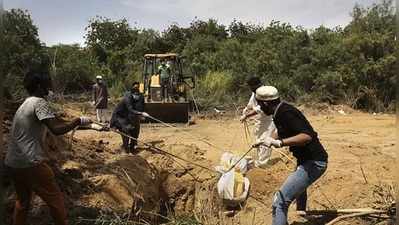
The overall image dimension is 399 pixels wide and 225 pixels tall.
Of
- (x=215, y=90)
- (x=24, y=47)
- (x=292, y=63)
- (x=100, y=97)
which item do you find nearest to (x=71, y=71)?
(x=24, y=47)

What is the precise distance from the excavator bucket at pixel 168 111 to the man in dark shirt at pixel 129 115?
20.6ft

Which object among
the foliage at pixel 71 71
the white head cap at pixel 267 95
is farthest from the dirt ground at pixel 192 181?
the foliage at pixel 71 71

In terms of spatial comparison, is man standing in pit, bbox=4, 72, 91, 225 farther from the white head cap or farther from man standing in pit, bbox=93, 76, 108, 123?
man standing in pit, bbox=93, 76, 108, 123

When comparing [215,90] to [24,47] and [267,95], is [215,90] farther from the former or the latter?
[267,95]

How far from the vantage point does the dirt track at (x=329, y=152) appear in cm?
720

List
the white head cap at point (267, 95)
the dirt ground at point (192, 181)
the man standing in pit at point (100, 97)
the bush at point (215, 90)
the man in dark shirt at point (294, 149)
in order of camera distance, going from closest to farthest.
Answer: the man in dark shirt at point (294, 149) < the white head cap at point (267, 95) < the dirt ground at point (192, 181) < the man standing in pit at point (100, 97) < the bush at point (215, 90)

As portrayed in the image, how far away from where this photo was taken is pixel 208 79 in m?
25.4

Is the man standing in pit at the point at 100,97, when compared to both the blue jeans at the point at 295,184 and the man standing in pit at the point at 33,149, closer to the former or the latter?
the man standing in pit at the point at 33,149

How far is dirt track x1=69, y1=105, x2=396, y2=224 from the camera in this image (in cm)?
720

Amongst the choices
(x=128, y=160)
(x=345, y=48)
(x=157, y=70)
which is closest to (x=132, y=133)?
(x=128, y=160)

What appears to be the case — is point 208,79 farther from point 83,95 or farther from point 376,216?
point 376,216

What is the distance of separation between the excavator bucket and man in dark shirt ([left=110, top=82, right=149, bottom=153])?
628cm

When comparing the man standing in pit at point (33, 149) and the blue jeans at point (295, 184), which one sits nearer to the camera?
the man standing in pit at point (33, 149)

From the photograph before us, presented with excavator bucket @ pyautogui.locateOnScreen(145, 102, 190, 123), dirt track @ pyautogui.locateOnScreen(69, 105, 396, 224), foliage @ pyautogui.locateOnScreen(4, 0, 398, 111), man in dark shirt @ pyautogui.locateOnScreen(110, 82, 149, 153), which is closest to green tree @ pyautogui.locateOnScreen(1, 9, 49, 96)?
foliage @ pyautogui.locateOnScreen(4, 0, 398, 111)
